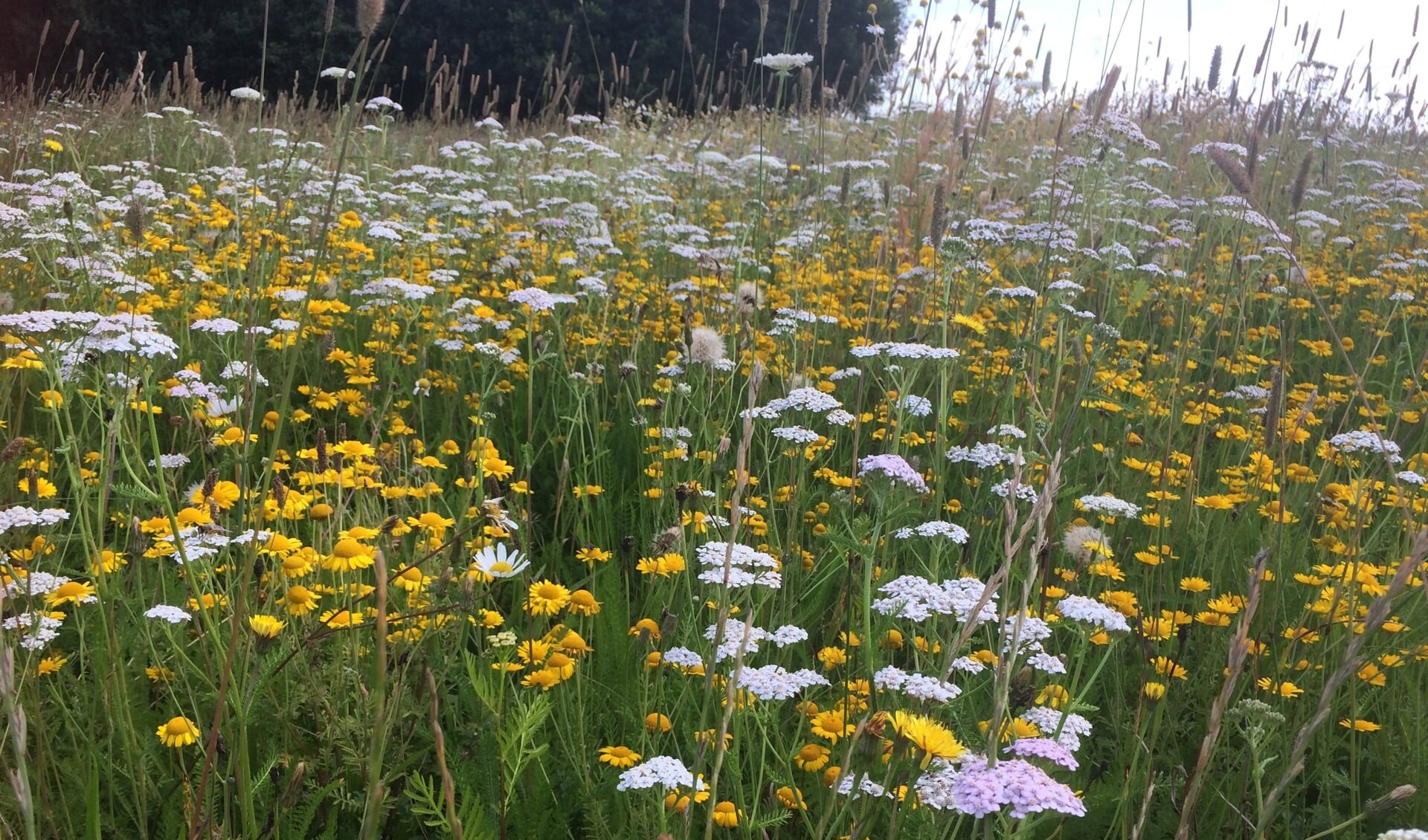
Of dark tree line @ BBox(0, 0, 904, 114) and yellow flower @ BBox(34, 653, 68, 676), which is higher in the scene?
dark tree line @ BBox(0, 0, 904, 114)

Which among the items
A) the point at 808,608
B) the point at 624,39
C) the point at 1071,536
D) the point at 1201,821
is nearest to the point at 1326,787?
the point at 1201,821

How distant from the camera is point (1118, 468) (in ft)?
10.3

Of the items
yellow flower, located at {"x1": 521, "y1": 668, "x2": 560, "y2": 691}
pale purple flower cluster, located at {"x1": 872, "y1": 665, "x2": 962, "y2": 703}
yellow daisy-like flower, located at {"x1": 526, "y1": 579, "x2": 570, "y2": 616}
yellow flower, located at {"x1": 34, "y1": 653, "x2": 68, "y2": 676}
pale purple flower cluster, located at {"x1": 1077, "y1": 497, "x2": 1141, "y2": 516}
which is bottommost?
yellow flower, located at {"x1": 34, "y1": 653, "x2": 68, "y2": 676}

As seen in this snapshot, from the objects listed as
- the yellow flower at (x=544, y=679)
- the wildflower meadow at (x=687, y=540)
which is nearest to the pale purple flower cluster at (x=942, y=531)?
the wildflower meadow at (x=687, y=540)

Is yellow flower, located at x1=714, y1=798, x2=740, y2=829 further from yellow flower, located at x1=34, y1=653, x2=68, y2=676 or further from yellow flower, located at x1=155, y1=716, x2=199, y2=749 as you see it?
yellow flower, located at x1=34, y1=653, x2=68, y2=676

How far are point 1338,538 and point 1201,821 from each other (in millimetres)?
1228

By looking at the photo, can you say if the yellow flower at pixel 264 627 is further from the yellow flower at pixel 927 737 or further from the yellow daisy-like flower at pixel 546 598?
the yellow flower at pixel 927 737

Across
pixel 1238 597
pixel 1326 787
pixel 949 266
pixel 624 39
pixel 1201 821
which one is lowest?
pixel 1201 821

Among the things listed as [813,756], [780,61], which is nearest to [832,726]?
[813,756]

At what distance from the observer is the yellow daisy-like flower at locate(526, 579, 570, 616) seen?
169 centimetres

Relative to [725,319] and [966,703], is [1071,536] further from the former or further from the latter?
[725,319]

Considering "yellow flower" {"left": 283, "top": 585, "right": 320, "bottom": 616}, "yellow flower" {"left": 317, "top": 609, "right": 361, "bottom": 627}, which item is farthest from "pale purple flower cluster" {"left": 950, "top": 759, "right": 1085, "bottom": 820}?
"yellow flower" {"left": 283, "top": 585, "right": 320, "bottom": 616}

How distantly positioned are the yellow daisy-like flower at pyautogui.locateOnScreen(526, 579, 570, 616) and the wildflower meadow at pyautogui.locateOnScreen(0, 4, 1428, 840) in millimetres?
11

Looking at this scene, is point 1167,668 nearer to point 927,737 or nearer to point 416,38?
point 927,737
